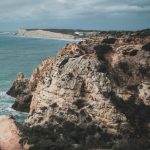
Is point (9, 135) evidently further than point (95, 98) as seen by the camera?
No

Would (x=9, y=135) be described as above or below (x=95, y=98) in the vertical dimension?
below

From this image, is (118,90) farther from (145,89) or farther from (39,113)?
(39,113)

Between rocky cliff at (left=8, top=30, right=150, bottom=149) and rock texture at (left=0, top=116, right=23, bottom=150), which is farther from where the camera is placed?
rocky cliff at (left=8, top=30, right=150, bottom=149)

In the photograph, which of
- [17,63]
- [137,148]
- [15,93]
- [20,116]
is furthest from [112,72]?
[17,63]

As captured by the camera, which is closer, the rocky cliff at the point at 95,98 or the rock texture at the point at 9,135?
the rock texture at the point at 9,135
